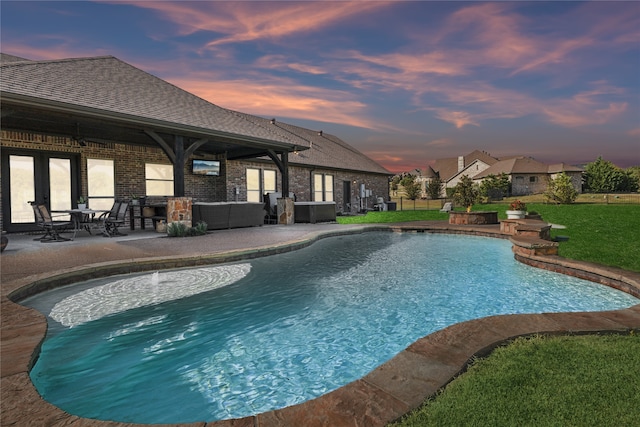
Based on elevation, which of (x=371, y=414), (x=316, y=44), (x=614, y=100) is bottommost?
(x=371, y=414)

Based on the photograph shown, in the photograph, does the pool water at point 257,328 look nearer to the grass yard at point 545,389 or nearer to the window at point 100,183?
the grass yard at point 545,389

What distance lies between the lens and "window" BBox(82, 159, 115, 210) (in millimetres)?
10688

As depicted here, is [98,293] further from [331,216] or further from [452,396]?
[331,216]

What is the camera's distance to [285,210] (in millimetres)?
12680

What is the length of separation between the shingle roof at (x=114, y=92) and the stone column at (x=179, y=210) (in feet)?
7.08

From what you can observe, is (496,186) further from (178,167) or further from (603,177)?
(178,167)

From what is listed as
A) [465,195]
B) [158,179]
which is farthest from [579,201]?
[158,179]

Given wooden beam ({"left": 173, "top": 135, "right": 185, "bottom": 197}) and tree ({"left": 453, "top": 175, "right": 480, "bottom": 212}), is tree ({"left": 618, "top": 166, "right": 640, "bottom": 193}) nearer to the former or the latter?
tree ({"left": 453, "top": 175, "right": 480, "bottom": 212})

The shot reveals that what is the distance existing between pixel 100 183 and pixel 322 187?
1072cm

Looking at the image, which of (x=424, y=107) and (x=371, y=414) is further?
(x=424, y=107)

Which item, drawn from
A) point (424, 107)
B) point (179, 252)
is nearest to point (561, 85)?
point (424, 107)

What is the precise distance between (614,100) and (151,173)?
21.4 m

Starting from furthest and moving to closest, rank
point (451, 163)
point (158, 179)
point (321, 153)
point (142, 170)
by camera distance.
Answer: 1. point (451, 163)
2. point (321, 153)
3. point (158, 179)
4. point (142, 170)

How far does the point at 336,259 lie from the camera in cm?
673
